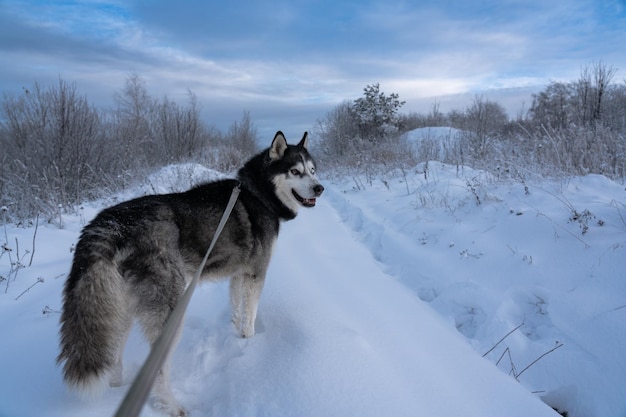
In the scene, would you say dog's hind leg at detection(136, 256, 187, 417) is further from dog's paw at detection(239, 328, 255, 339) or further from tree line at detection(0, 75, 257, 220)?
tree line at detection(0, 75, 257, 220)

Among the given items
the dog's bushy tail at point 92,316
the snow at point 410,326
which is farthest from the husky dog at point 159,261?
the snow at point 410,326

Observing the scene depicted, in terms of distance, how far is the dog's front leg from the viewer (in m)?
2.86

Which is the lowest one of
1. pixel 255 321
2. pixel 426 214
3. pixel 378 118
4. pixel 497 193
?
pixel 255 321

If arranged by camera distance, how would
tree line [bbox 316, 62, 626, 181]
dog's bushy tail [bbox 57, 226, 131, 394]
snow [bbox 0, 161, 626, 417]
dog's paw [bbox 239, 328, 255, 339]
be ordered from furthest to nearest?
tree line [bbox 316, 62, 626, 181] → dog's paw [bbox 239, 328, 255, 339] → snow [bbox 0, 161, 626, 417] → dog's bushy tail [bbox 57, 226, 131, 394]

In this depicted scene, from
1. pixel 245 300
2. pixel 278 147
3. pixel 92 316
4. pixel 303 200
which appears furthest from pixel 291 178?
pixel 92 316

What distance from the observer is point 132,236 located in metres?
2.08

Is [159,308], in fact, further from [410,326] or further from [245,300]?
[410,326]

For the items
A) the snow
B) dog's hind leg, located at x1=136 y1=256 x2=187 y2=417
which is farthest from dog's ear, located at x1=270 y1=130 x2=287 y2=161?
dog's hind leg, located at x1=136 y1=256 x2=187 y2=417

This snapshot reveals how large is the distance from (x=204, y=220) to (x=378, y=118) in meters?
25.8

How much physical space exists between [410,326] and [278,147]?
2.22m

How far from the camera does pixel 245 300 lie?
2.91 metres

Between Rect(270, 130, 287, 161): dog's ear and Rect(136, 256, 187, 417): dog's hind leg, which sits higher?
Rect(270, 130, 287, 161): dog's ear

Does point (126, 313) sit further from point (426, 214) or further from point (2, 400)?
point (426, 214)

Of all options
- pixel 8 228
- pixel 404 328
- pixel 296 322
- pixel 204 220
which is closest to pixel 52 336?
pixel 204 220
